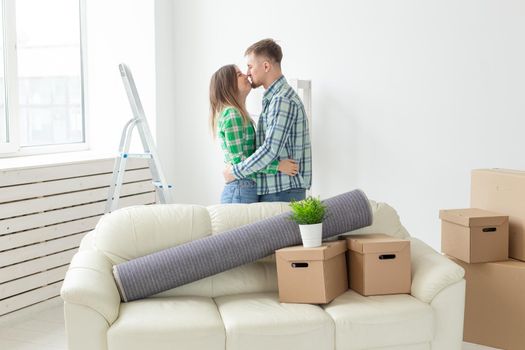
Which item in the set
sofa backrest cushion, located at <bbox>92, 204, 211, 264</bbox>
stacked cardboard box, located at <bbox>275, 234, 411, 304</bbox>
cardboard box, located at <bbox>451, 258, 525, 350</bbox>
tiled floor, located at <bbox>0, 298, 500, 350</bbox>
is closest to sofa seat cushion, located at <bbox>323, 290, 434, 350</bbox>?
stacked cardboard box, located at <bbox>275, 234, 411, 304</bbox>

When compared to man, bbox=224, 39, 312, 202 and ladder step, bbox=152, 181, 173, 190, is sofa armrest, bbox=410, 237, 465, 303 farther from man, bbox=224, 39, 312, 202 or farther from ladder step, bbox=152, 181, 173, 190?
ladder step, bbox=152, 181, 173, 190

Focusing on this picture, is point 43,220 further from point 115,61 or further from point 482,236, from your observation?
point 482,236

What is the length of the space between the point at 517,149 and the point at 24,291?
2921mm

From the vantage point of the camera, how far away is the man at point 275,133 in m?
3.77

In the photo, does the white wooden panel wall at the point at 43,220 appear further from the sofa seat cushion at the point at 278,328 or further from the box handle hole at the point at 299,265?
the box handle hole at the point at 299,265

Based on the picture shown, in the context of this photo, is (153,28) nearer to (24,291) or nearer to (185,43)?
(185,43)

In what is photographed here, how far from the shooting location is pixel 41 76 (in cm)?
537

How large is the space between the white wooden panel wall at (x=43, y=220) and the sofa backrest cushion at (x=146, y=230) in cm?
103

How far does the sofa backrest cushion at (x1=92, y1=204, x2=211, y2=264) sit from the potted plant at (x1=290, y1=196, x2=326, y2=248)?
488 millimetres

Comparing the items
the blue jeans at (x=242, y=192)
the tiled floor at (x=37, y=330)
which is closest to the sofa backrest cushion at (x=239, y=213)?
the blue jeans at (x=242, y=192)

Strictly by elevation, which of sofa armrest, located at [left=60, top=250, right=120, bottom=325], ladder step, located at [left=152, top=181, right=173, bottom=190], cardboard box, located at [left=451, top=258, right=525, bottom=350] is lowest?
cardboard box, located at [left=451, top=258, right=525, bottom=350]

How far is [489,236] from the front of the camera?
3639 millimetres

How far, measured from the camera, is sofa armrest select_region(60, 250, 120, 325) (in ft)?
9.57

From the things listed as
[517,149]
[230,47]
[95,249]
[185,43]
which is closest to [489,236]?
[517,149]
